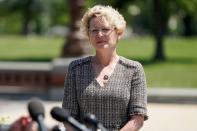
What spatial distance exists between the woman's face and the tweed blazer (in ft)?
0.57

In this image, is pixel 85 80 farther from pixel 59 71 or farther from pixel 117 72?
pixel 59 71

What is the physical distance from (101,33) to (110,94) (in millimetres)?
364

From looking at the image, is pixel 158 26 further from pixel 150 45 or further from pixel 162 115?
pixel 162 115

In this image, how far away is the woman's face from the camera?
3.87 metres

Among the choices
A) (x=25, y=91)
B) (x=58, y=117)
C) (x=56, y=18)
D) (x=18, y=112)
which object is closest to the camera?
(x=58, y=117)

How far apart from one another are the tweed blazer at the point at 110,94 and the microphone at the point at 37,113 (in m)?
0.97

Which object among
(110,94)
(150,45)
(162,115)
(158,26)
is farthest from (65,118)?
(150,45)

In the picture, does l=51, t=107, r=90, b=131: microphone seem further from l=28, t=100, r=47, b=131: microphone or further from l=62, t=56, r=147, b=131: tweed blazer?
l=62, t=56, r=147, b=131: tweed blazer

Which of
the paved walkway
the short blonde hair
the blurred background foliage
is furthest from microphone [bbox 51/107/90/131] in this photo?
the blurred background foliage

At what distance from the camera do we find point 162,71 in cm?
2156

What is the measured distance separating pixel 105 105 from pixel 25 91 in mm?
12815

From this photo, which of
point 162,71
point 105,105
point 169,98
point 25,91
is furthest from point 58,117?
point 162,71

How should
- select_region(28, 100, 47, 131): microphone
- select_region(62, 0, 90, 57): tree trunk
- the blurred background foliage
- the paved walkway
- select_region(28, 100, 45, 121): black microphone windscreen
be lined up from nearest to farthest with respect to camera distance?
select_region(28, 100, 47, 131): microphone
select_region(28, 100, 45, 121): black microphone windscreen
the paved walkway
select_region(62, 0, 90, 57): tree trunk
the blurred background foliage

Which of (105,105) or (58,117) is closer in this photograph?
(58,117)
